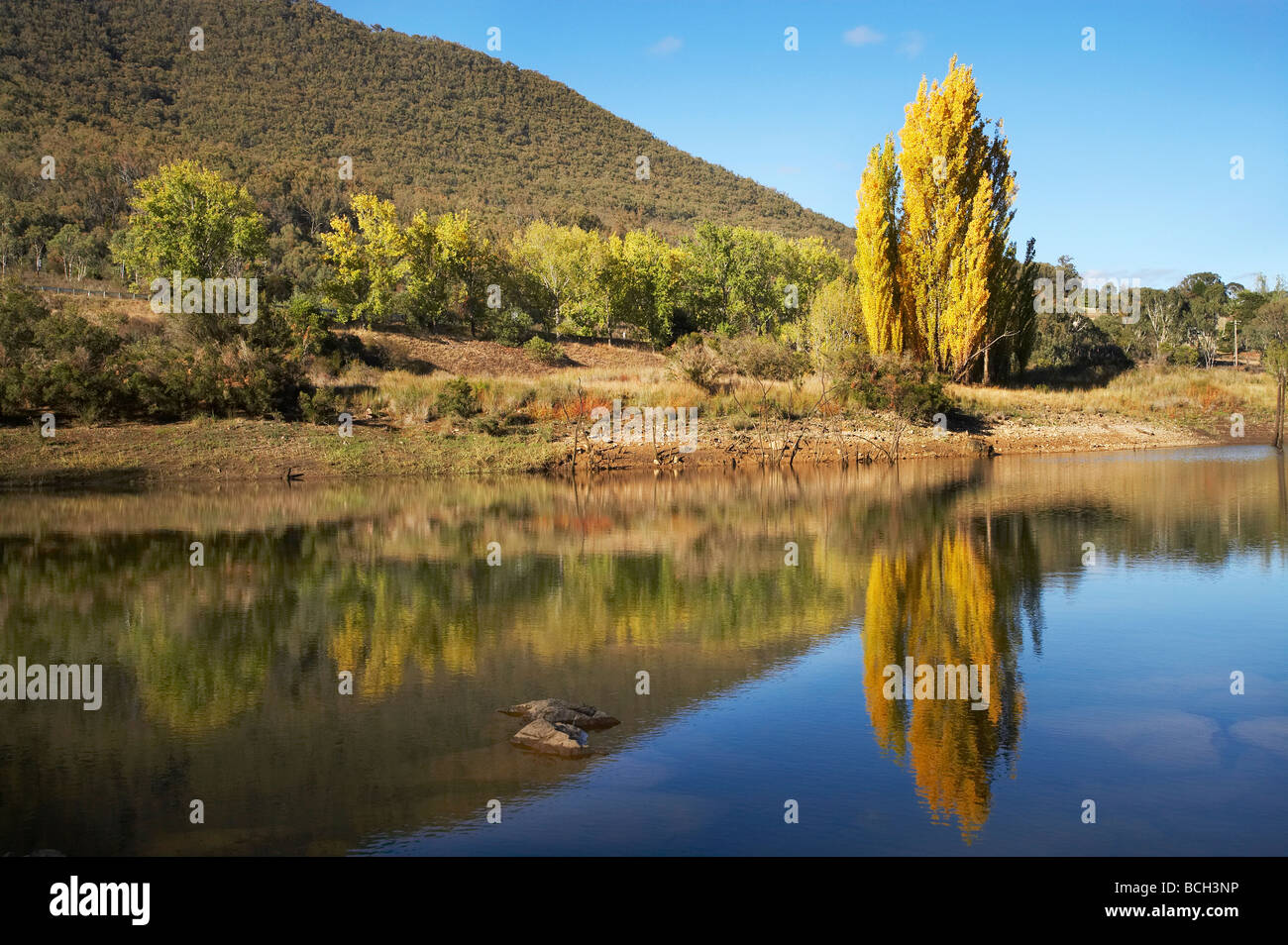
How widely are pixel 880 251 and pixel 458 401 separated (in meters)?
20.6

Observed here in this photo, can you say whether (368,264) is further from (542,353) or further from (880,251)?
(880,251)

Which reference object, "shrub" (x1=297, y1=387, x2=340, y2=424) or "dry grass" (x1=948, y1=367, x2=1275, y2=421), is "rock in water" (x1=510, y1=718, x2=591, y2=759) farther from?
"dry grass" (x1=948, y1=367, x2=1275, y2=421)

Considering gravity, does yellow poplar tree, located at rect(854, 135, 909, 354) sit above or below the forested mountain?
below

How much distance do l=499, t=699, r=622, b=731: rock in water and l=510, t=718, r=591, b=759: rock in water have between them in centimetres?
16

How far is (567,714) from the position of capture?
8.38 meters

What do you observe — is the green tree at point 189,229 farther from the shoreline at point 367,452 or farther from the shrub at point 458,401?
the shrub at point 458,401

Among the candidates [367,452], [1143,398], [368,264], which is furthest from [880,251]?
[368,264]

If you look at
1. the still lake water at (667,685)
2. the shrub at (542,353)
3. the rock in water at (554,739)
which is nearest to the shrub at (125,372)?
the still lake water at (667,685)

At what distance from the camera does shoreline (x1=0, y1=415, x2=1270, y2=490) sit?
2973cm

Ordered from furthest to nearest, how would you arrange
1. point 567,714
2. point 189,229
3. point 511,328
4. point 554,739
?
point 511,328
point 189,229
point 567,714
point 554,739

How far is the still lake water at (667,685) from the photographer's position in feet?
21.3

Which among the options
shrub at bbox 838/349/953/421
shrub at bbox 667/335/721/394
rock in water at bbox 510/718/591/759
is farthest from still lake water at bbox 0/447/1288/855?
shrub at bbox 667/335/721/394

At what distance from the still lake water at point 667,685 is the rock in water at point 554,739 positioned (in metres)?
0.15
